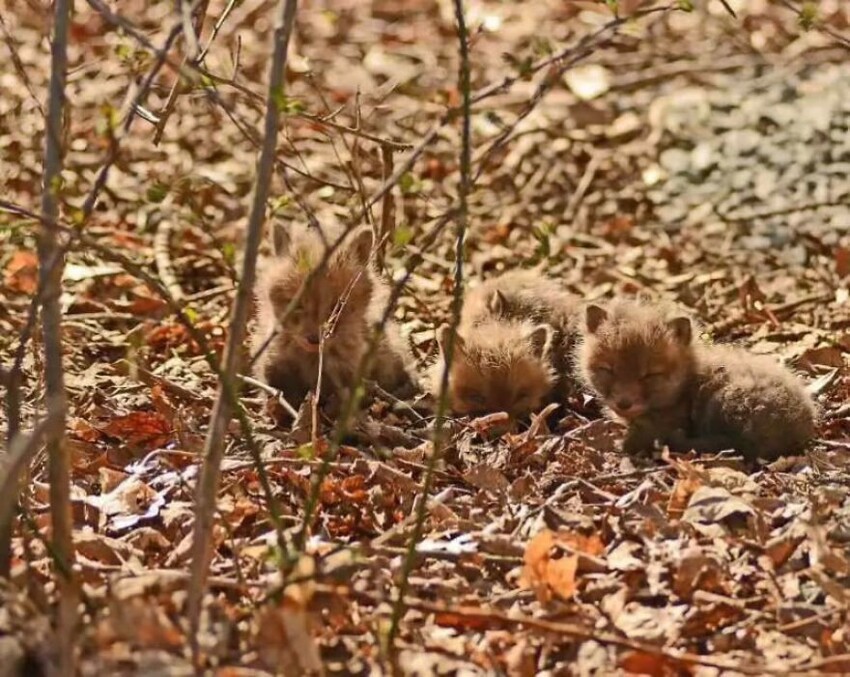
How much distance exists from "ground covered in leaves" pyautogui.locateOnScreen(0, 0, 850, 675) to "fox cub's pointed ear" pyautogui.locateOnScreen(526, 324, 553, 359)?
384 millimetres

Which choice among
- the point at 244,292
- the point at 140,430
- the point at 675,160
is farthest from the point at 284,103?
the point at 675,160

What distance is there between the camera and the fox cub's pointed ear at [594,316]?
6.84m

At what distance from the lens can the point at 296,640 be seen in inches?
152

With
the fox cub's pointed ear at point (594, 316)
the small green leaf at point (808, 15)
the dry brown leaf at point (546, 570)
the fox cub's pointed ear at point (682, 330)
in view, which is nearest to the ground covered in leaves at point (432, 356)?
the dry brown leaf at point (546, 570)

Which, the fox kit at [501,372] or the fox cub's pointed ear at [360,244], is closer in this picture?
the fox kit at [501,372]

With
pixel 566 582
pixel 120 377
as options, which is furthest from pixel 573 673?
pixel 120 377

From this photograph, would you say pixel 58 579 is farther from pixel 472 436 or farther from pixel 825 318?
pixel 825 318

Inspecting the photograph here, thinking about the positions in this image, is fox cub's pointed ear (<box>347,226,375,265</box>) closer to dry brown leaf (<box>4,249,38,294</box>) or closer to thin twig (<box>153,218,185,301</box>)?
thin twig (<box>153,218,185,301</box>)

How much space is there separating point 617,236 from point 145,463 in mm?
5333

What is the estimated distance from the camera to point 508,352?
6.98 meters

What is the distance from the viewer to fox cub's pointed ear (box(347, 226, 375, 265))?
7.47m

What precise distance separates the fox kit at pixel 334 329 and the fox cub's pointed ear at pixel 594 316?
1.05 metres

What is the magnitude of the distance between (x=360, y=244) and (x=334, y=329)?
0.61 meters

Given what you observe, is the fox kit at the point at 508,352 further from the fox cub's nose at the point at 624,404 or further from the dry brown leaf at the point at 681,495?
the dry brown leaf at the point at 681,495
